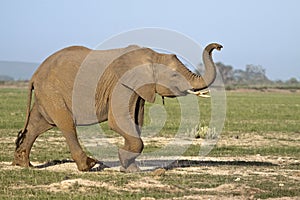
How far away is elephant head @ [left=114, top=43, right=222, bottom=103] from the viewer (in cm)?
1254

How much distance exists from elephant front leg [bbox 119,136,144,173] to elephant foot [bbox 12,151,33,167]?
2.08 metres

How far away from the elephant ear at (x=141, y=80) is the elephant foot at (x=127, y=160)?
1117 millimetres

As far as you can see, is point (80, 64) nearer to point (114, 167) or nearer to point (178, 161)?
point (114, 167)

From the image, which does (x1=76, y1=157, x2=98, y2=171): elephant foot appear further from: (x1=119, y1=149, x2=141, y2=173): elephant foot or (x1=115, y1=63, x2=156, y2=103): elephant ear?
(x1=115, y1=63, x2=156, y2=103): elephant ear

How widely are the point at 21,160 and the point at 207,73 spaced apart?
14.1ft

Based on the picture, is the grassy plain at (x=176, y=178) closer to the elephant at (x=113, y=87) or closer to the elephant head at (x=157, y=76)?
the elephant at (x=113, y=87)

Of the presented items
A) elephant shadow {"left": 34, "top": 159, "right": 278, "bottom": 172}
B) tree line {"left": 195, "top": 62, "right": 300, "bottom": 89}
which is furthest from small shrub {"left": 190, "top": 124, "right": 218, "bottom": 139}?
tree line {"left": 195, "top": 62, "right": 300, "bottom": 89}

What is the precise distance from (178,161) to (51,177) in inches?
162

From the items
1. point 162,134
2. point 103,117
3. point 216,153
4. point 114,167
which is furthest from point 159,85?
point 162,134

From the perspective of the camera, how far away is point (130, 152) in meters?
12.6

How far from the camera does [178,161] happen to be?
15102 mm

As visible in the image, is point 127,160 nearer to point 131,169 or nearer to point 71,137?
point 131,169

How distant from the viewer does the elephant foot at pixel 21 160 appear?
13419mm

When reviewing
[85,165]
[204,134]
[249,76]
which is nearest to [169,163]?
[85,165]
